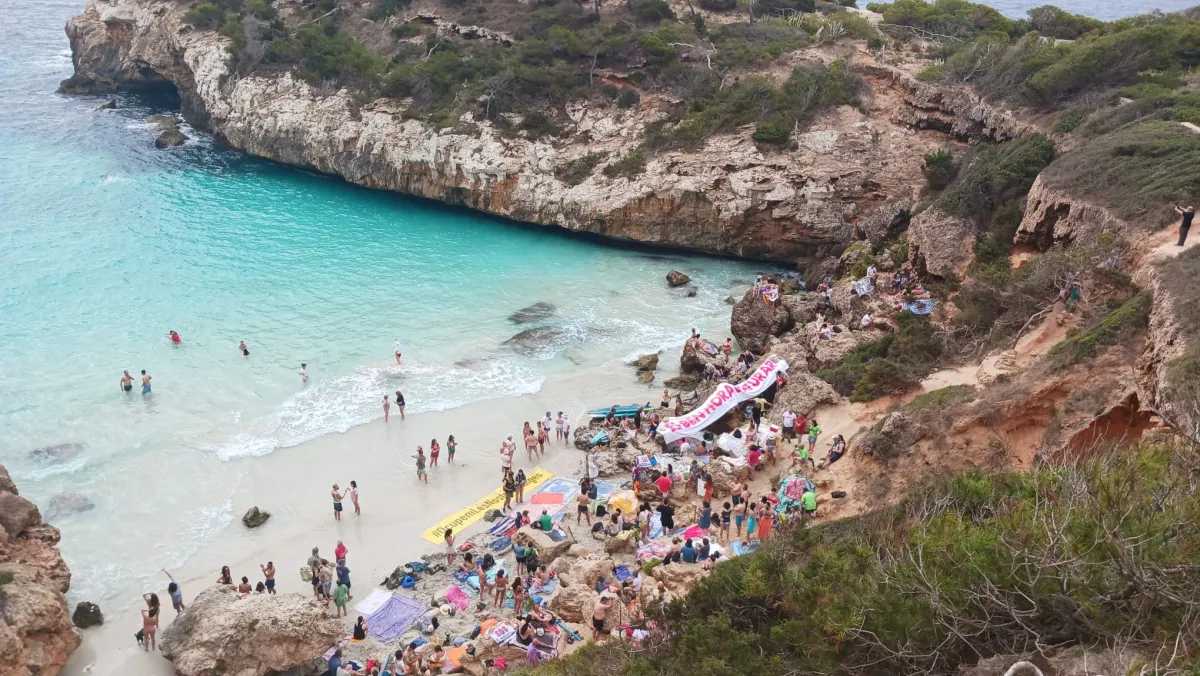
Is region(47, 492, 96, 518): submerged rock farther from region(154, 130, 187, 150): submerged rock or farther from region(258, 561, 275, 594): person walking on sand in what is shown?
region(154, 130, 187, 150): submerged rock

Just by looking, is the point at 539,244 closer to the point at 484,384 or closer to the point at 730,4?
the point at 484,384

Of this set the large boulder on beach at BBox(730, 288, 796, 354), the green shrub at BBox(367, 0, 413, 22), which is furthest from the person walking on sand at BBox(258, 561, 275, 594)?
the green shrub at BBox(367, 0, 413, 22)

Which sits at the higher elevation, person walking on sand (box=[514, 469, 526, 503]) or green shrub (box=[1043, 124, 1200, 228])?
green shrub (box=[1043, 124, 1200, 228])

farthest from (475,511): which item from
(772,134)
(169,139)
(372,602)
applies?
(169,139)

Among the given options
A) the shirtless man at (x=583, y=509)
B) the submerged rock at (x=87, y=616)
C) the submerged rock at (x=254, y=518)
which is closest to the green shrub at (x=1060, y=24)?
the shirtless man at (x=583, y=509)

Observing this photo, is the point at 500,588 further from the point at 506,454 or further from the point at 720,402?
the point at 720,402

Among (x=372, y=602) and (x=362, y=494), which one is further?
(x=362, y=494)

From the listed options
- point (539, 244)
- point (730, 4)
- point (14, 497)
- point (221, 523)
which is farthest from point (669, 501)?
point (730, 4)
